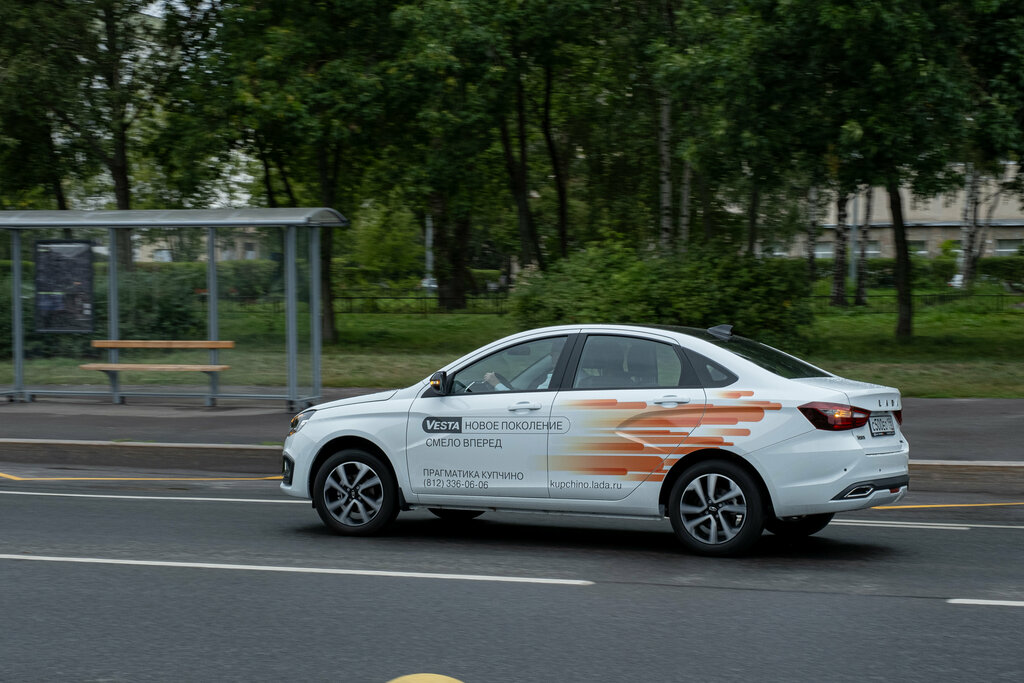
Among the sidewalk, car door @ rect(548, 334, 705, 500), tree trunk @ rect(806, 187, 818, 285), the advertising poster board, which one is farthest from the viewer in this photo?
tree trunk @ rect(806, 187, 818, 285)

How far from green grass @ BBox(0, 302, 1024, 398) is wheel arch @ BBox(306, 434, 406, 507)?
761cm

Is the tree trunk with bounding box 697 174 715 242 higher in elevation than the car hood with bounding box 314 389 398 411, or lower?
higher

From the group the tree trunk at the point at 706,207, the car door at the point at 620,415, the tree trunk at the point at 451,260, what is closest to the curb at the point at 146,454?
→ the car door at the point at 620,415

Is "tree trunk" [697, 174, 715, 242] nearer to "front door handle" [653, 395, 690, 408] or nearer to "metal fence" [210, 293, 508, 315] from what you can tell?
"metal fence" [210, 293, 508, 315]

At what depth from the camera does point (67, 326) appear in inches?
664

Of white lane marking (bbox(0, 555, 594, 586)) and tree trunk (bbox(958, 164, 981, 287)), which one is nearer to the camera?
white lane marking (bbox(0, 555, 594, 586))

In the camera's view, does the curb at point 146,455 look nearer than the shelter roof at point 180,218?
Yes

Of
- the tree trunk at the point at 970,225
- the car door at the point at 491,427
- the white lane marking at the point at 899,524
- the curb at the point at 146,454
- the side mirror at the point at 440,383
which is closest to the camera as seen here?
the car door at the point at 491,427

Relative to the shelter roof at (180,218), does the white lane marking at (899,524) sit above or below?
below

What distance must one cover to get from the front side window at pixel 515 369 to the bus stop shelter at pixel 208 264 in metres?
7.77

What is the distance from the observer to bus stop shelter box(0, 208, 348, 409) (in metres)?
15.8

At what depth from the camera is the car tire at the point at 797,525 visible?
26.7 ft

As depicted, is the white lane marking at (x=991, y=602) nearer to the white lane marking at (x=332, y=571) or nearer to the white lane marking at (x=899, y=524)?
the white lane marking at (x=332, y=571)

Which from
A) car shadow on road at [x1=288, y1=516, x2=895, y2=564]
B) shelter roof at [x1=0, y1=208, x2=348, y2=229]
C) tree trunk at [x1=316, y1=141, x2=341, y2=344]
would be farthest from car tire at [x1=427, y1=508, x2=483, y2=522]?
tree trunk at [x1=316, y1=141, x2=341, y2=344]
